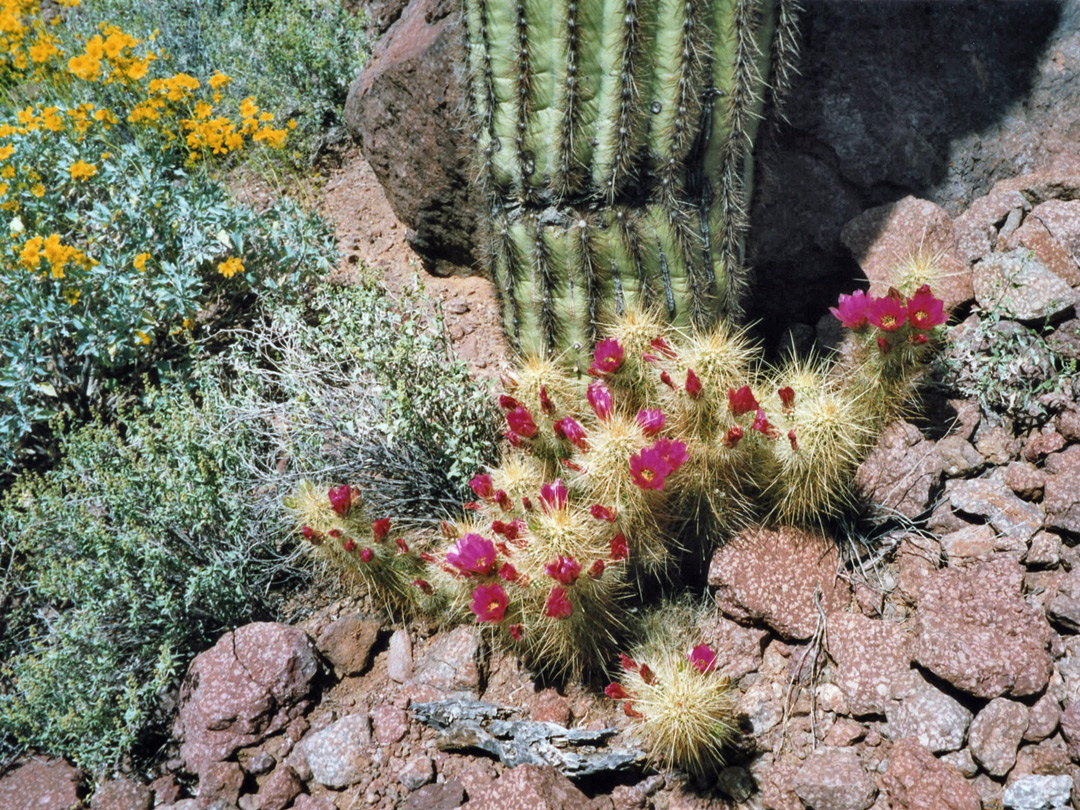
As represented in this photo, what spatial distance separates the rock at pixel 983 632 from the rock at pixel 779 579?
11.7 inches

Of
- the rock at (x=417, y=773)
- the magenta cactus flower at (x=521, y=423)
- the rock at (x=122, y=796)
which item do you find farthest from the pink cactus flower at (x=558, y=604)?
the rock at (x=122, y=796)

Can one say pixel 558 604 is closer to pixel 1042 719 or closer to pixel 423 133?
pixel 1042 719

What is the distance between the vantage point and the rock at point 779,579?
2.84m

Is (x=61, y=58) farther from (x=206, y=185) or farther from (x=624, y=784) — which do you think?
(x=624, y=784)

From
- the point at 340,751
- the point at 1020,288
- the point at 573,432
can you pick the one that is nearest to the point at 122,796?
the point at 340,751

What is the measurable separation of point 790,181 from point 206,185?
272 centimetres

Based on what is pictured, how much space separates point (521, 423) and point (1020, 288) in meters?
1.94

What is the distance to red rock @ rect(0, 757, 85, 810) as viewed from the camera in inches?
118

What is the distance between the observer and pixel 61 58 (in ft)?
15.6

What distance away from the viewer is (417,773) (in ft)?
9.30

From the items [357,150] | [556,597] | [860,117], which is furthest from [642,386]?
[357,150]

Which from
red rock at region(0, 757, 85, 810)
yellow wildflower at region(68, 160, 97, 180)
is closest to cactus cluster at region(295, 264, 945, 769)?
red rock at region(0, 757, 85, 810)

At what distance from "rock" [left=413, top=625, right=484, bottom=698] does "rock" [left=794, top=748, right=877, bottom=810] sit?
108cm

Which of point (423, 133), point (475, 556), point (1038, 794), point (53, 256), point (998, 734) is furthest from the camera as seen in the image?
point (423, 133)
